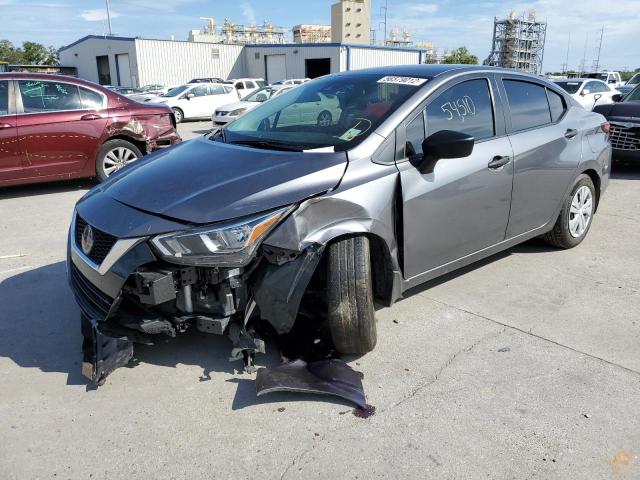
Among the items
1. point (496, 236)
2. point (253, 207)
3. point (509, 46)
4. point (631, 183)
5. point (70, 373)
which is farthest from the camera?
point (509, 46)

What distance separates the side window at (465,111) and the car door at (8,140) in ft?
19.4

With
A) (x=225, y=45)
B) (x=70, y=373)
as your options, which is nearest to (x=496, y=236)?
(x=70, y=373)

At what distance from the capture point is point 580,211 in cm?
504

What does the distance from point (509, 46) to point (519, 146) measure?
387ft

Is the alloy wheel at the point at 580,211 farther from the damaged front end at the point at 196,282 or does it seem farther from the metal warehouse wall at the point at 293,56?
the metal warehouse wall at the point at 293,56

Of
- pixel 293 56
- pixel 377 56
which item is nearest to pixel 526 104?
pixel 377 56

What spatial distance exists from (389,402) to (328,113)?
195cm

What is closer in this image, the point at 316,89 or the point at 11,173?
the point at 316,89

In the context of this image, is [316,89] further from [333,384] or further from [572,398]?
[572,398]

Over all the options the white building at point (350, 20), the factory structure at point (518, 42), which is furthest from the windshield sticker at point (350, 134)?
the factory structure at point (518, 42)

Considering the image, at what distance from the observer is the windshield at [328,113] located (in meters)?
3.32

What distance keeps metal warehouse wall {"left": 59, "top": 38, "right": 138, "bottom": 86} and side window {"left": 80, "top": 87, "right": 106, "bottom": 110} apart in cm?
3543

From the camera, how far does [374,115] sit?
3.38 metres

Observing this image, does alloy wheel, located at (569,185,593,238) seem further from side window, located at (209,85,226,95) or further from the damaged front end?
side window, located at (209,85,226,95)
